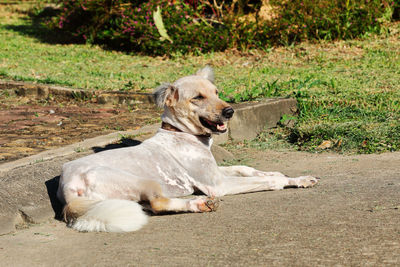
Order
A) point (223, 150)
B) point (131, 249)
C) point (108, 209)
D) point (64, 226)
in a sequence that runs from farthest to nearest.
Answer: point (223, 150) < point (64, 226) < point (108, 209) < point (131, 249)

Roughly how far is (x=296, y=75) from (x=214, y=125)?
4527 millimetres

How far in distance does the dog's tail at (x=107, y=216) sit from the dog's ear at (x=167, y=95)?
3.91ft

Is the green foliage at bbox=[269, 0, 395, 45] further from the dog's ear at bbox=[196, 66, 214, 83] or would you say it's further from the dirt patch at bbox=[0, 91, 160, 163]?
the dog's ear at bbox=[196, 66, 214, 83]

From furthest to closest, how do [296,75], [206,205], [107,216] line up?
1. [296,75]
2. [206,205]
3. [107,216]

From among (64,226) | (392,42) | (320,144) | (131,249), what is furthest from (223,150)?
(392,42)

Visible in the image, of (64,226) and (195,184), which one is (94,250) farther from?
(195,184)

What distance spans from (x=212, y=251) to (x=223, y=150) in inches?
108

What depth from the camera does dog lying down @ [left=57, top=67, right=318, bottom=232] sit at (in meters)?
3.52

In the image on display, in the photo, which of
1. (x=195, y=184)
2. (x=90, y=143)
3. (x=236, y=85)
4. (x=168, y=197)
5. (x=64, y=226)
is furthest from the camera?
(x=236, y=85)

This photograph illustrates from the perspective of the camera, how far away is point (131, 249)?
118 inches

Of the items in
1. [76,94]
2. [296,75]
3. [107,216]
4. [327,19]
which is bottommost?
[296,75]

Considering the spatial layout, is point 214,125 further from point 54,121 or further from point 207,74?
point 54,121

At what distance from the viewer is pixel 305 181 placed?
170 inches

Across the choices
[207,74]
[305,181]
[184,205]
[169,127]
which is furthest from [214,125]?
[184,205]
